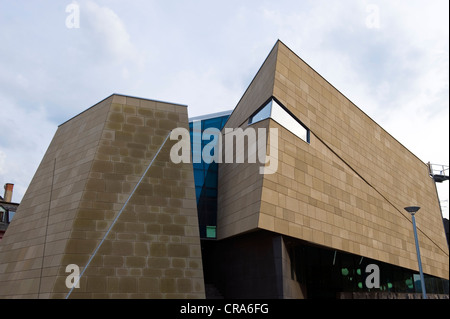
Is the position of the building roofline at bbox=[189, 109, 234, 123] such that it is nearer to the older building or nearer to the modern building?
the modern building

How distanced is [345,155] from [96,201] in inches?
660

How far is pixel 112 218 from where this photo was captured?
1880 centimetres

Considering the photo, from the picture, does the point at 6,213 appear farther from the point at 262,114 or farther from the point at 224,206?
the point at 262,114

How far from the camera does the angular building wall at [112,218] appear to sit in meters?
17.7

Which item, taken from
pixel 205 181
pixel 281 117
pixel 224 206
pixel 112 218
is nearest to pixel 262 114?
pixel 281 117

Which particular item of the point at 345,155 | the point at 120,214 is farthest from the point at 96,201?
the point at 345,155

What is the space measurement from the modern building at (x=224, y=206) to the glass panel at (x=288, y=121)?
3.1 inches

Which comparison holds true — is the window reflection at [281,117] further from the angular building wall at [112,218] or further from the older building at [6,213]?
the older building at [6,213]

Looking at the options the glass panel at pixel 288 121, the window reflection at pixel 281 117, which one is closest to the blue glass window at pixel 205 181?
the window reflection at pixel 281 117

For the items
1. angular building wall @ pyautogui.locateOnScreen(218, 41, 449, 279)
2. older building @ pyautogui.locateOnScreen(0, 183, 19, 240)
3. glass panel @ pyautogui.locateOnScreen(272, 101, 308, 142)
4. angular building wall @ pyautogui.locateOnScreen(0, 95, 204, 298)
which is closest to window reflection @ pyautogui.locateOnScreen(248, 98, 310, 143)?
glass panel @ pyautogui.locateOnScreen(272, 101, 308, 142)

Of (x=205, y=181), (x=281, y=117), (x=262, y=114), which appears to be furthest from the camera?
(x=205, y=181)

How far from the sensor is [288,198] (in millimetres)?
21672

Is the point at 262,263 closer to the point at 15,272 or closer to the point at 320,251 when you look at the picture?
the point at 320,251

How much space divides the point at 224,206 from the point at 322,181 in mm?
6482
